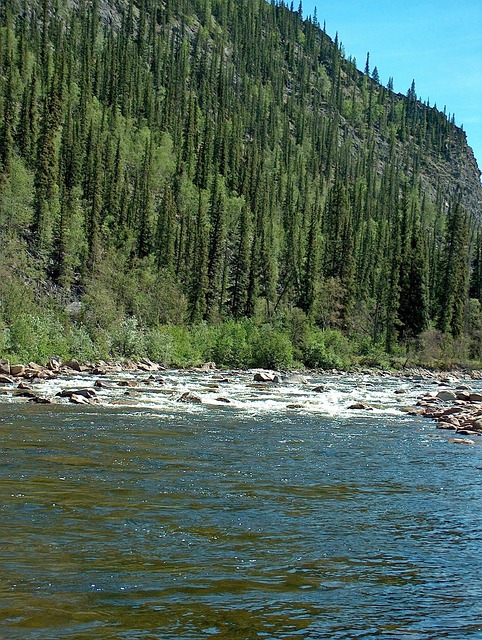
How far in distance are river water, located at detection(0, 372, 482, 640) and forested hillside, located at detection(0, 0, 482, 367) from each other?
23.5 meters

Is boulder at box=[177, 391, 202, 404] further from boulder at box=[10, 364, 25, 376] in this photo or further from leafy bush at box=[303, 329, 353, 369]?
leafy bush at box=[303, 329, 353, 369]

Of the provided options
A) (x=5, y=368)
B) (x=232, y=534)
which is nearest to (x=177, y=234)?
(x=5, y=368)

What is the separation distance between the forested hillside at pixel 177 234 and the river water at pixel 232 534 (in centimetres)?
2347

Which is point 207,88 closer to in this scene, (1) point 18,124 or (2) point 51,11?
(2) point 51,11

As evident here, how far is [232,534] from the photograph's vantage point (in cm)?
962

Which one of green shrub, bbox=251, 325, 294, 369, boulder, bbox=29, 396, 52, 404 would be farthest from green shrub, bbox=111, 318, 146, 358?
boulder, bbox=29, 396, 52, 404

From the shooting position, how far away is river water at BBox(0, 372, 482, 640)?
6.85 m

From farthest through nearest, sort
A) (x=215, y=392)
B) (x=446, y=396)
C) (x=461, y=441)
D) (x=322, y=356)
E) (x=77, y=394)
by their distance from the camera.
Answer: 1. (x=322, y=356)
2. (x=446, y=396)
3. (x=215, y=392)
4. (x=77, y=394)
5. (x=461, y=441)

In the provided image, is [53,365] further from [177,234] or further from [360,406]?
[177,234]

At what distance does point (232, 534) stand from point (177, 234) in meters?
92.4

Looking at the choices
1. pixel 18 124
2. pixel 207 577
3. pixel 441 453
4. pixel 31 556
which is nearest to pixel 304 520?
pixel 207 577

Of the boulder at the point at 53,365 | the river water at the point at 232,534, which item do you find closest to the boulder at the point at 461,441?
the river water at the point at 232,534

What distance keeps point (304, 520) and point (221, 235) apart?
8254 cm

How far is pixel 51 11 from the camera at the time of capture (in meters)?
154
